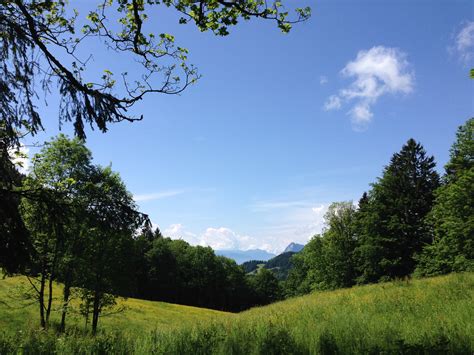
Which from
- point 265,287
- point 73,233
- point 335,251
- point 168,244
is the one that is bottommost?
point 265,287

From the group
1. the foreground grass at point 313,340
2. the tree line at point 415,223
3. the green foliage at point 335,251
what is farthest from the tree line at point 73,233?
the green foliage at point 335,251

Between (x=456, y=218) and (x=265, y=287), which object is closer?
(x=456, y=218)

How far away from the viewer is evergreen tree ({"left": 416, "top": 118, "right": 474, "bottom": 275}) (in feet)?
103

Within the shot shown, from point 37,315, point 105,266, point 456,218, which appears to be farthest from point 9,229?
point 456,218

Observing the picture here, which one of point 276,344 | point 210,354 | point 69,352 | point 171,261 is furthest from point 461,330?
point 171,261

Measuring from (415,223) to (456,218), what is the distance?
9136 millimetres

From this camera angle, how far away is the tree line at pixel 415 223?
32656 millimetres

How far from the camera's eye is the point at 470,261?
30.6 m

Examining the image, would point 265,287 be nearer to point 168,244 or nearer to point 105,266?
point 168,244

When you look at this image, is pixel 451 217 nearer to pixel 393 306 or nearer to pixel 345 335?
pixel 393 306

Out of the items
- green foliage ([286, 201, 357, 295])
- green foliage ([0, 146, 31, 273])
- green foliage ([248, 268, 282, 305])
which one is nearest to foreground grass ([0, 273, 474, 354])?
green foliage ([0, 146, 31, 273])

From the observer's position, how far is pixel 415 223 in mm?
42125

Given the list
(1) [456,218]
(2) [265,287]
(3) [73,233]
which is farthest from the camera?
(2) [265,287]

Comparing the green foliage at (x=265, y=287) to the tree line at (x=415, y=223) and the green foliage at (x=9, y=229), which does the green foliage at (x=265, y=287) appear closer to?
the tree line at (x=415, y=223)
